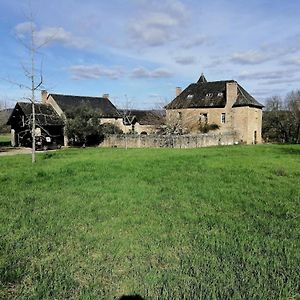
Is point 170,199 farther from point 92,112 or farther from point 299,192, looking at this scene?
point 92,112

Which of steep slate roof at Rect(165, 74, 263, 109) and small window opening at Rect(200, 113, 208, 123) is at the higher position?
steep slate roof at Rect(165, 74, 263, 109)

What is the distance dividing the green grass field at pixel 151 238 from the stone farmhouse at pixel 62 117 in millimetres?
26457

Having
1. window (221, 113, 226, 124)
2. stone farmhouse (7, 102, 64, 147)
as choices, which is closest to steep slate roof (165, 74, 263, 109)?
window (221, 113, 226, 124)

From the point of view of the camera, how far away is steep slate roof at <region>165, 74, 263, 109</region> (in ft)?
161

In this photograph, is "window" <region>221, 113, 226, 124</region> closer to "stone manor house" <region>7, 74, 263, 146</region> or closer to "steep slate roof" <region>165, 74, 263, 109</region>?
"stone manor house" <region>7, 74, 263, 146</region>

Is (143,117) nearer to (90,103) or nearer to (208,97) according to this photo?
(90,103)

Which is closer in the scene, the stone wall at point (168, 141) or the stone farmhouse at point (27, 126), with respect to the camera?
the stone wall at point (168, 141)

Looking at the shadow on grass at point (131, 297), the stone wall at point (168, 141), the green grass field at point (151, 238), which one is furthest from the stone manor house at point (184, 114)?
the shadow on grass at point (131, 297)

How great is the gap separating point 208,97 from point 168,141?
1539cm

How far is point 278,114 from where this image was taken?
5875 cm

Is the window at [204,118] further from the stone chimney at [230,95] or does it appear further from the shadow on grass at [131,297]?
the shadow on grass at [131,297]

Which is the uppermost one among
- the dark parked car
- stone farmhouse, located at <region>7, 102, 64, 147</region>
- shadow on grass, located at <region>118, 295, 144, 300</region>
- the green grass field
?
stone farmhouse, located at <region>7, 102, 64, 147</region>

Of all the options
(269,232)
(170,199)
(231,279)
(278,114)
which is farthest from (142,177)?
(278,114)

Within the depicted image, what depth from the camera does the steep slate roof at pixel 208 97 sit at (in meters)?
49.1
